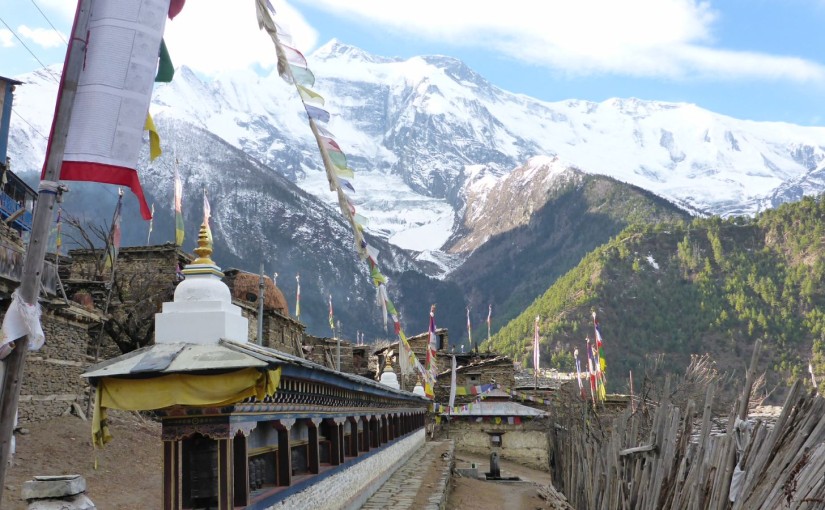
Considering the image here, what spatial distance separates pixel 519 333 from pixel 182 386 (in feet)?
251

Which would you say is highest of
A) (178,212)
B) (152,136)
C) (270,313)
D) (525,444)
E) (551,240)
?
(551,240)

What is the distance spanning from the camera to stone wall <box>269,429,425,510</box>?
987 centimetres

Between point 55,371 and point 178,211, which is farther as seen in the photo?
point 178,211

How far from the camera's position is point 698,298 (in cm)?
8400

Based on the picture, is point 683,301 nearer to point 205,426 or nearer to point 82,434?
point 82,434

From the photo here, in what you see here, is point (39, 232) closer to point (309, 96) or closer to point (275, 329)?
point (309, 96)

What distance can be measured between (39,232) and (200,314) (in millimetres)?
2716

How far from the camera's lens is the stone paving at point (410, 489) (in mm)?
13516

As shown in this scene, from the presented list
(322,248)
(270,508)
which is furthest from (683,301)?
(270,508)

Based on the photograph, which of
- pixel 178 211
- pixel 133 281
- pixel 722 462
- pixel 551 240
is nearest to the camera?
pixel 722 462

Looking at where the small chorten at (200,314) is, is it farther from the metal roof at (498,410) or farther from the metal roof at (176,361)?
the metal roof at (498,410)

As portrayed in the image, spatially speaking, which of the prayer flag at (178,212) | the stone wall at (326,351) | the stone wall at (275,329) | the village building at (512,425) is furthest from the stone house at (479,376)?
the prayer flag at (178,212)

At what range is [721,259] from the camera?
8988cm

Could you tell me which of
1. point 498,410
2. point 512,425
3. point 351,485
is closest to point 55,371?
point 351,485
